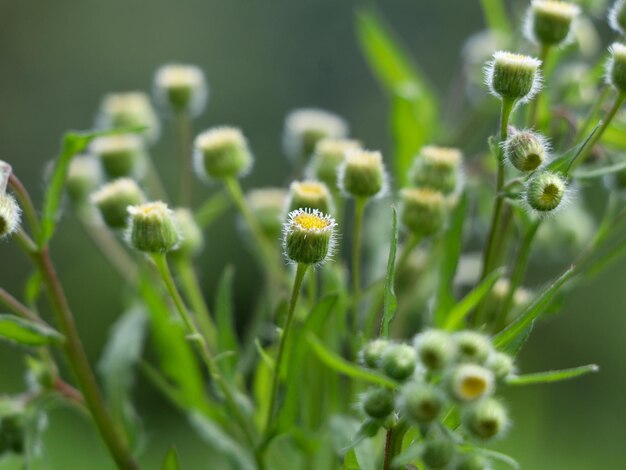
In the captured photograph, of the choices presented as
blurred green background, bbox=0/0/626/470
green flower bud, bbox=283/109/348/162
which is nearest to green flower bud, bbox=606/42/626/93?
green flower bud, bbox=283/109/348/162

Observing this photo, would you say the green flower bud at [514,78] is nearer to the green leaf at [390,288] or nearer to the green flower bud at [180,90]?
the green leaf at [390,288]

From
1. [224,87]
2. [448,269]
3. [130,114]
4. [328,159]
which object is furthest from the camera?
[224,87]

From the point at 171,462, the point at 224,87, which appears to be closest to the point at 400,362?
the point at 171,462

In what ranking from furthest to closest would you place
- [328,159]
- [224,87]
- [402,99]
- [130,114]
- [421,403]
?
[224,87], [130,114], [402,99], [328,159], [421,403]

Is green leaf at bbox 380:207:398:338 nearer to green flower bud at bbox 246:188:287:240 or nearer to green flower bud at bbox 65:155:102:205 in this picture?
green flower bud at bbox 246:188:287:240

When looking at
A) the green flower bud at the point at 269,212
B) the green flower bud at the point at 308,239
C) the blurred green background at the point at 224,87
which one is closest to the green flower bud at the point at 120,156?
the green flower bud at the point at 269,212

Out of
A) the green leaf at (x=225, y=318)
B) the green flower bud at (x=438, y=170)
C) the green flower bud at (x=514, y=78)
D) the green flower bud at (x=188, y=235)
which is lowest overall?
the green leaf at (x=225, y=318)

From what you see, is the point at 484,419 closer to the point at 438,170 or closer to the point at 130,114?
the point at 438,170
